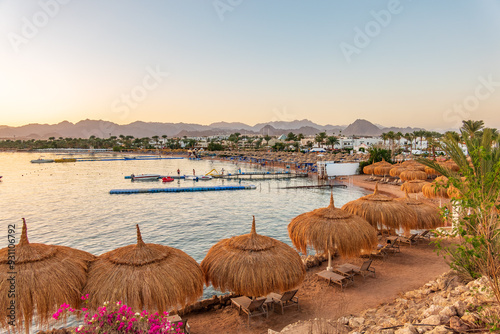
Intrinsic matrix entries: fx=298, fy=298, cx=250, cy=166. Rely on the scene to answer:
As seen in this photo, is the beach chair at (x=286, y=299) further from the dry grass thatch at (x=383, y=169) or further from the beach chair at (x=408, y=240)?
the dry grass thatch at (x=383, y=169)

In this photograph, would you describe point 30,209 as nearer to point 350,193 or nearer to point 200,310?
point 200,310

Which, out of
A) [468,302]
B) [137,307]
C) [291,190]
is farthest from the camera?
[291,190]

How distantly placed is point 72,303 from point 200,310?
3504mm

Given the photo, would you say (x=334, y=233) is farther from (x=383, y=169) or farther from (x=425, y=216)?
(x=383, y=169)

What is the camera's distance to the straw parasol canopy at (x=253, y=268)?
6.84 metres

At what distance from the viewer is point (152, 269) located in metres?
6.12

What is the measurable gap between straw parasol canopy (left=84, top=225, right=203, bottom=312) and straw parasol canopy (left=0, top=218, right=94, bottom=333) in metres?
0.33

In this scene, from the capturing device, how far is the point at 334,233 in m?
8.79

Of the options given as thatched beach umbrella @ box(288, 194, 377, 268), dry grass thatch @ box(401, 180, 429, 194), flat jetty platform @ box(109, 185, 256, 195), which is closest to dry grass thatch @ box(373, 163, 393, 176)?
dry grass thatch @ box(401, 180, 429, 194)

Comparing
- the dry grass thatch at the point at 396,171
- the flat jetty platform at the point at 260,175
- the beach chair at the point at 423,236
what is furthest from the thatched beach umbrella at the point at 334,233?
the flat jetty platform at the point at 260,175

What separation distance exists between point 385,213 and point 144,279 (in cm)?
845

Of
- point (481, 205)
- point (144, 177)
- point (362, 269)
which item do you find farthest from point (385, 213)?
point (144, 177)

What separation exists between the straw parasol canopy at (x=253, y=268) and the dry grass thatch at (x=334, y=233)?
5.11 ft

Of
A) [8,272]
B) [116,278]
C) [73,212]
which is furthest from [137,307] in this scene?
[73,212]
